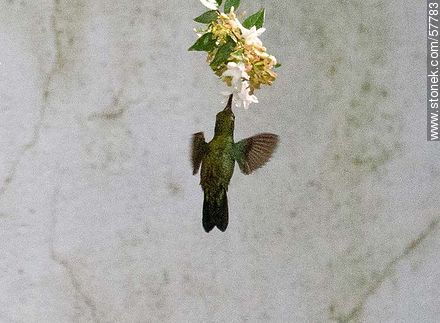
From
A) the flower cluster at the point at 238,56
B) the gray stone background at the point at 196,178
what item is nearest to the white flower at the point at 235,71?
the flower cluster at the point at 238,56

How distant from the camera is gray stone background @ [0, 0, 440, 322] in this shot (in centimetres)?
139

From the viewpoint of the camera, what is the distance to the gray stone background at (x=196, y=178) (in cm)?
139

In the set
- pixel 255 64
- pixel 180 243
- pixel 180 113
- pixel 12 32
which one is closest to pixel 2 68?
pixel 12 32

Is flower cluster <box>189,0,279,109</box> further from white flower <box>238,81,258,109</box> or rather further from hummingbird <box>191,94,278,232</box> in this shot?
hummingbird <box>191,94,278,232</box>

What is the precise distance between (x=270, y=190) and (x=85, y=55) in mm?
392

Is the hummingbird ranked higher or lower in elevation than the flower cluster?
lower

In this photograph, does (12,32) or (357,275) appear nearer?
(12,32)

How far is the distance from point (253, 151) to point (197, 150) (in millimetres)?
68

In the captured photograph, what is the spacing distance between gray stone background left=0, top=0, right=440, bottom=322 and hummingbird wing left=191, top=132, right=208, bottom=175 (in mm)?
428

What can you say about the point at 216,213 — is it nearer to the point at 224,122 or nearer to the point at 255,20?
the point at 224,122

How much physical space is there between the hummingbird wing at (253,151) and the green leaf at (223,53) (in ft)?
0.61

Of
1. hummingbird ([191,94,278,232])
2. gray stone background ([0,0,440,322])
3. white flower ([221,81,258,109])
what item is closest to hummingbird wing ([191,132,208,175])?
hummingbird ([191,94,278,232])

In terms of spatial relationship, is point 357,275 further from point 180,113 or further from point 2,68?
point 2,68

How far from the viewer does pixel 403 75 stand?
4.86 ft
